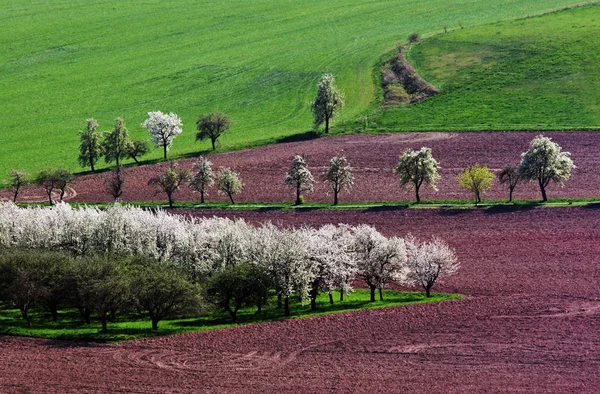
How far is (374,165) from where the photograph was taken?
168 m

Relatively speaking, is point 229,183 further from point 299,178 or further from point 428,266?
point 428,266

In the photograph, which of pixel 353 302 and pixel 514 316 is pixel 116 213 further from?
pixel 514 316

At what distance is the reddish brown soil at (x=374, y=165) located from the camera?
504ft

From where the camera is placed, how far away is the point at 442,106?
19800cm

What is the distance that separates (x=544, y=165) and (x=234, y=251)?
5225cm

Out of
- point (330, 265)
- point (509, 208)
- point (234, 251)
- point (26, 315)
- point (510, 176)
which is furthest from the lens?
point (510, 176)

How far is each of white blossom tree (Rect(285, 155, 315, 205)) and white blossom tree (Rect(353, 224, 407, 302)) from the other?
37278 millimetres

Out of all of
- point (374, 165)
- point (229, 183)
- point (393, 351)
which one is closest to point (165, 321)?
point (393, 351)

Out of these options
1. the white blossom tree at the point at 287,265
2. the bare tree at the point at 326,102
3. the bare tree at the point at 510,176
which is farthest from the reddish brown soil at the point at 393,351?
the bare tree at the point at 326,102

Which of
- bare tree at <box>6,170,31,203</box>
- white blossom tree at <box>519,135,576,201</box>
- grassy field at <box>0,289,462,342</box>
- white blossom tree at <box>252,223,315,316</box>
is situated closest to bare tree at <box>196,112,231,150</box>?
bare tree at <box>6,170,31,203</box>

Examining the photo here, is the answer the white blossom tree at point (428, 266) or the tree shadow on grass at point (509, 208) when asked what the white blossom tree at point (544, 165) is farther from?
the white blossom tree at point (428, 266)

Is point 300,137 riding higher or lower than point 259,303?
higher

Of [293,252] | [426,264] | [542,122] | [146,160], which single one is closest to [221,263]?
[293,252]

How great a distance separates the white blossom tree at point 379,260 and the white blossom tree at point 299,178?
37.3 meters
